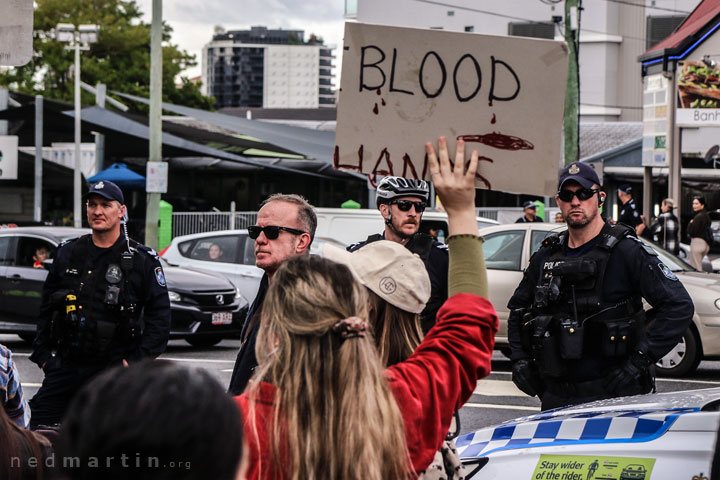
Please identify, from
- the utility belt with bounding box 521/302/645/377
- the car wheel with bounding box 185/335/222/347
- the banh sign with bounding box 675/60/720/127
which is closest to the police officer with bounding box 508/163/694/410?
the utility belt with bounding box 521/302/645/377

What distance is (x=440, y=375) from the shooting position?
2512 millimetres

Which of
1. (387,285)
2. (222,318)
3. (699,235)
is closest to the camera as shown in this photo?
(387,285)

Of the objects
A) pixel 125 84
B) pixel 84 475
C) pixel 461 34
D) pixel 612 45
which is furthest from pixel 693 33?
pixel 125 84

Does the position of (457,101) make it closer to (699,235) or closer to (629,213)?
(629,213)

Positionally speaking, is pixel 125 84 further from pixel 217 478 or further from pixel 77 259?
pixel 217 478

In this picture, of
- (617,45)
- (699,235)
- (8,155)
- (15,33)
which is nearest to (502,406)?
(15,33)

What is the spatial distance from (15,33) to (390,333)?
2.04m

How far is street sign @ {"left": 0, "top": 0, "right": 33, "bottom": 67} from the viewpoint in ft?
13.1

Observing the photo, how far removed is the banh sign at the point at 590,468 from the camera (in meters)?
3.67

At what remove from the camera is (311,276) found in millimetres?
2326

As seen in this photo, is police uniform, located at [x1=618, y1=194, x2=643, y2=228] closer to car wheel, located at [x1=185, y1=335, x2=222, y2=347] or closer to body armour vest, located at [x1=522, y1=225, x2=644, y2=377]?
car wheel, located at [x1=185, y1=335, x2=222, y2=347]

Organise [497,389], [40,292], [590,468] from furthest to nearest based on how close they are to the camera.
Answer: [40,292] < [497,389] < [590,468]

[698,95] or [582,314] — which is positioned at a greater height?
[698,95]

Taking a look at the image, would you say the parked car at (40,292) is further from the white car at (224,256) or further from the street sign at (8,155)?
the street sign at (8,155)
